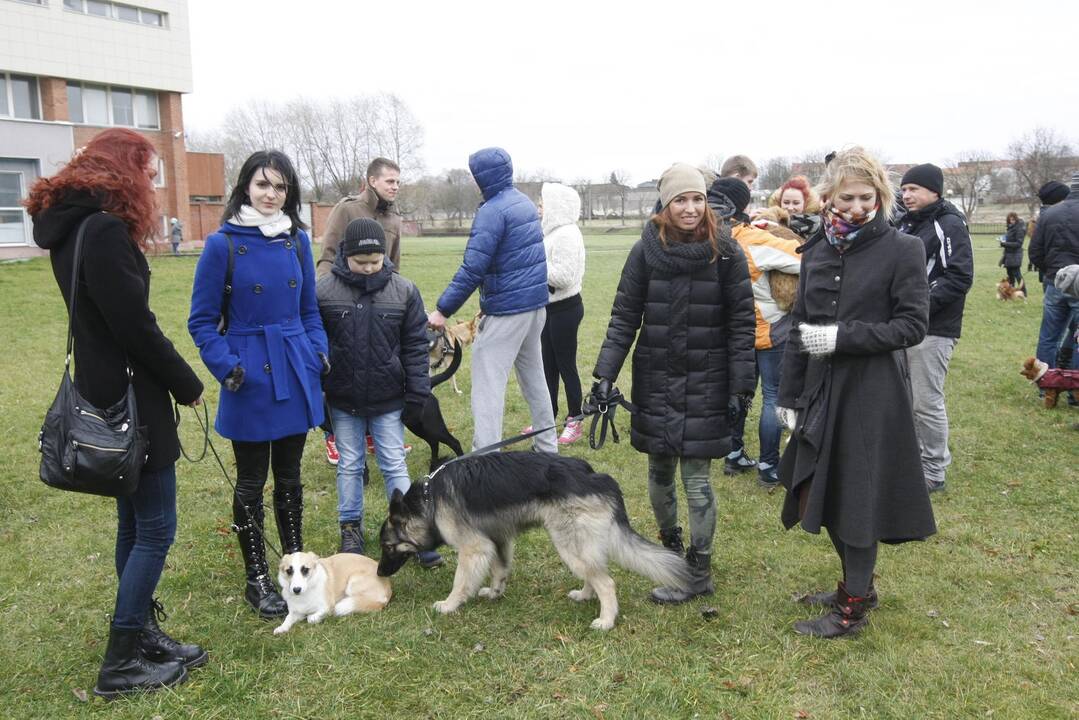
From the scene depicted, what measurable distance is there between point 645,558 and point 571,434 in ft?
10.6

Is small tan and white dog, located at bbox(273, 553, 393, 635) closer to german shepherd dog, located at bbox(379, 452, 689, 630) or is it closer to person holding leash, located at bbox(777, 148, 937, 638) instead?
german shepherd dog, located at bbox(379, 452, 689, 630)

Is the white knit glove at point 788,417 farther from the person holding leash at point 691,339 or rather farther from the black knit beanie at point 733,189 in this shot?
the black knit beanie at point 733,189

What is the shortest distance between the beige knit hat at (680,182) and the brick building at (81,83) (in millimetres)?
27812

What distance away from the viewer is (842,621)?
11.4 feet

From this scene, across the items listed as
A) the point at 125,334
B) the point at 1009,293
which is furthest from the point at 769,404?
the point at 1009,293

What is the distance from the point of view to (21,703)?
3.01m

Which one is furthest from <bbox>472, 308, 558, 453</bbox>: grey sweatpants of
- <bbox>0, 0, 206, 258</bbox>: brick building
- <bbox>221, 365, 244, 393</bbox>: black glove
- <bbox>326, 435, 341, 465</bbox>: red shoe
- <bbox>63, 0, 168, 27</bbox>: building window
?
<bbox>63, 0, 168, 27</bbox>: building window

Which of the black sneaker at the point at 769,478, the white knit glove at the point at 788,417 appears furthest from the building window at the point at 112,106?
the white knit glove at the point at 788,417

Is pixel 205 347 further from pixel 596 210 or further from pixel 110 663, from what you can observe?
pixel 596 210

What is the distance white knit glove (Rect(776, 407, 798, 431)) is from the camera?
351cm

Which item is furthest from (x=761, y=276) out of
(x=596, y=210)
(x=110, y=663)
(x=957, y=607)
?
(x=596, y=210)

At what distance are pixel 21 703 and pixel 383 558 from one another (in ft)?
5.22

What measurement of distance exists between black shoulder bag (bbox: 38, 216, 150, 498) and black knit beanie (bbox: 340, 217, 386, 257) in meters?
1.55

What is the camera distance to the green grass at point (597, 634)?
3.01 meters
